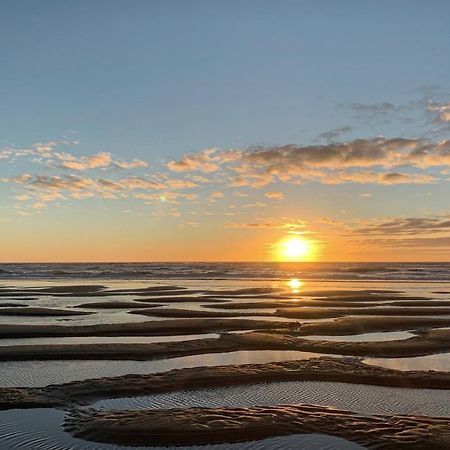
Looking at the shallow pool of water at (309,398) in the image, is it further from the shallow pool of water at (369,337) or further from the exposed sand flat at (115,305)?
the exposed sand flat at (115,305)

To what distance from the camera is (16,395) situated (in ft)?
42.3

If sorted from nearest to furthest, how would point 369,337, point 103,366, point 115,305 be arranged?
point 103,366, point 369,337, point 115,305

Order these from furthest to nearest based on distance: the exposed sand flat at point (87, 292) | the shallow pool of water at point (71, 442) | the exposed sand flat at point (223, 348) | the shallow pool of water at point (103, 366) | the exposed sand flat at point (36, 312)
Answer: the exposed sand flat at point (87, 292) < the exposed sand flat at point (36, 312) < the exposed sand flat at point (223, 348) < the shallow pool of water at point (103, 366) < the shallow pool of water at point (71, 442)

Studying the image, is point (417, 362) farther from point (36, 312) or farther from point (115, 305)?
point (115, 305)

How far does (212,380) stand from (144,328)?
430 inches

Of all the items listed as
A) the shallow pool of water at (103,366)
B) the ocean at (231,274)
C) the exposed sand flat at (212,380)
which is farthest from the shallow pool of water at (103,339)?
the ocean at (231,274)

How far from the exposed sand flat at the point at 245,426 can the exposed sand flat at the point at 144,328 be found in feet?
39.7

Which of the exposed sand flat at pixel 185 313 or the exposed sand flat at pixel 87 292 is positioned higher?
the exposed sand flat at pixel 185 313

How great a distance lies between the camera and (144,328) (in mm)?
24766

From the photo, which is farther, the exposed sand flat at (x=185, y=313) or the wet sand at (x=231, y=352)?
the exposed sand flat at (x=185, y=313)

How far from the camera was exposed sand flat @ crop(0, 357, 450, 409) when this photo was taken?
12867mm

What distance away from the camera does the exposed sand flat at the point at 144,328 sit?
918 inches

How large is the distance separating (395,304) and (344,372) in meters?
24.7

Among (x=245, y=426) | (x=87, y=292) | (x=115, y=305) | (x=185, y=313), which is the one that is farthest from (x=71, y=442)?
(x=87, y=292)
